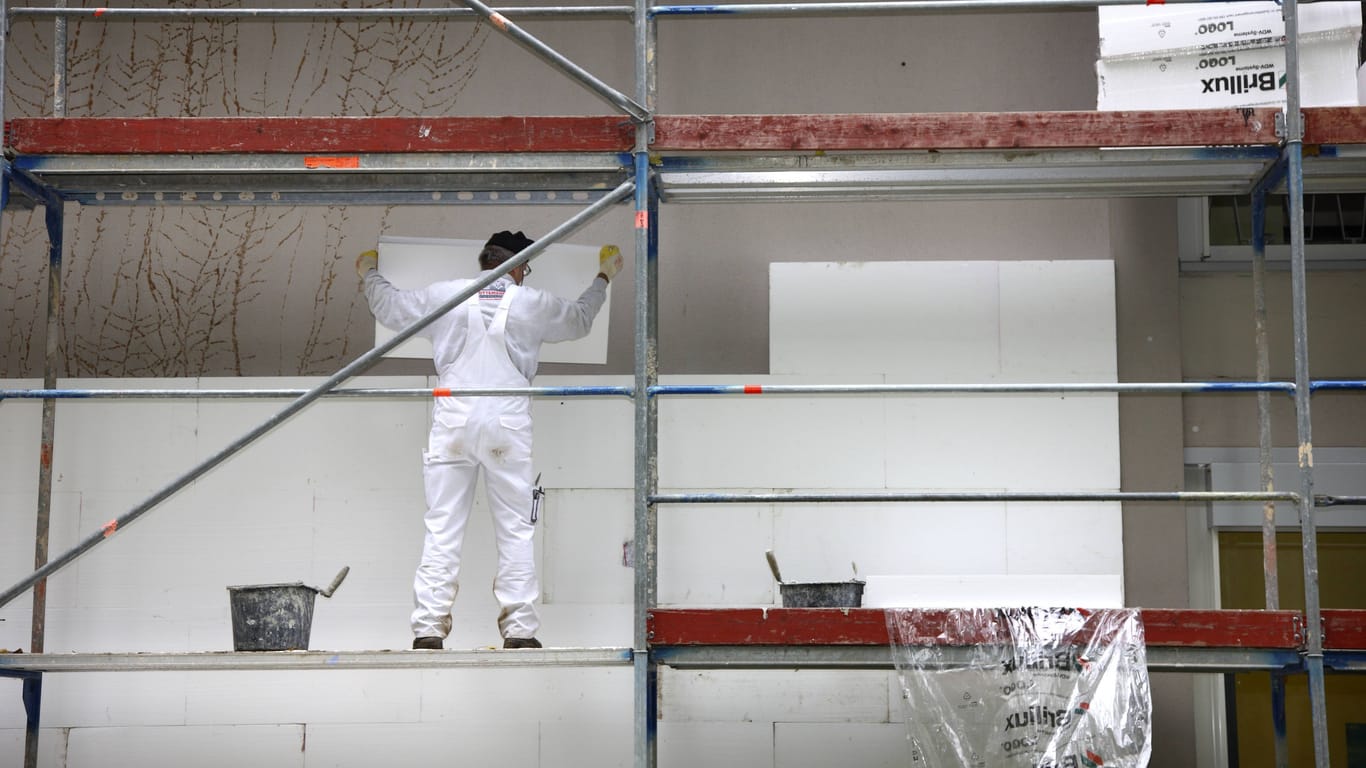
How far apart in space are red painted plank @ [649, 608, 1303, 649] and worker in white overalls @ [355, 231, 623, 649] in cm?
100

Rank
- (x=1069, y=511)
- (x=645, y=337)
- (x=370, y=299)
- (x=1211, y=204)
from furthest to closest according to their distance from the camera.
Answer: (x=1211, y=204) → (x=1069, y=511) → (x=370, y=299) → (x=645, y=337)

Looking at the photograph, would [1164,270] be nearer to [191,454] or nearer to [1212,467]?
[1212,467]

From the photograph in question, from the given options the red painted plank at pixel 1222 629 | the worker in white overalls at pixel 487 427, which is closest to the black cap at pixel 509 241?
the worker in white overalls at pixel 487 427

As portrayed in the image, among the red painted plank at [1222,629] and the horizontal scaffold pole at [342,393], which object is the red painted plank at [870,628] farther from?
the horizontal scaffold pole at [342,393]

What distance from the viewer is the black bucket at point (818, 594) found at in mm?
5672

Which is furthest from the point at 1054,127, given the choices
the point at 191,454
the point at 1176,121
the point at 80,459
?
the point at 80,459

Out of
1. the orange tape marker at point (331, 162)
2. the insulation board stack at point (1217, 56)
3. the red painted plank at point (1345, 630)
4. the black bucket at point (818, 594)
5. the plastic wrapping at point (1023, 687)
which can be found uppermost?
the insulation board stack at point (1217, 56)

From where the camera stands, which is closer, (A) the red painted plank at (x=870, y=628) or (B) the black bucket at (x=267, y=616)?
(A) the red painted plank at (x=870, y=628)

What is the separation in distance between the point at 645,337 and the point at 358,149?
131 cm

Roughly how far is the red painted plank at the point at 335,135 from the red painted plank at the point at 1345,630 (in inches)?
121

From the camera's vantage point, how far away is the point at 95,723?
267 inches

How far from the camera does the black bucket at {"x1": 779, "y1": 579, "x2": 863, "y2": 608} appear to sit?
5.67 m

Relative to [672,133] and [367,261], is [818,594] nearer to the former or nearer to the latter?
[672,133]

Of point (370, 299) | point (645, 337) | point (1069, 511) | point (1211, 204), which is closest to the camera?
point (645, 337)
